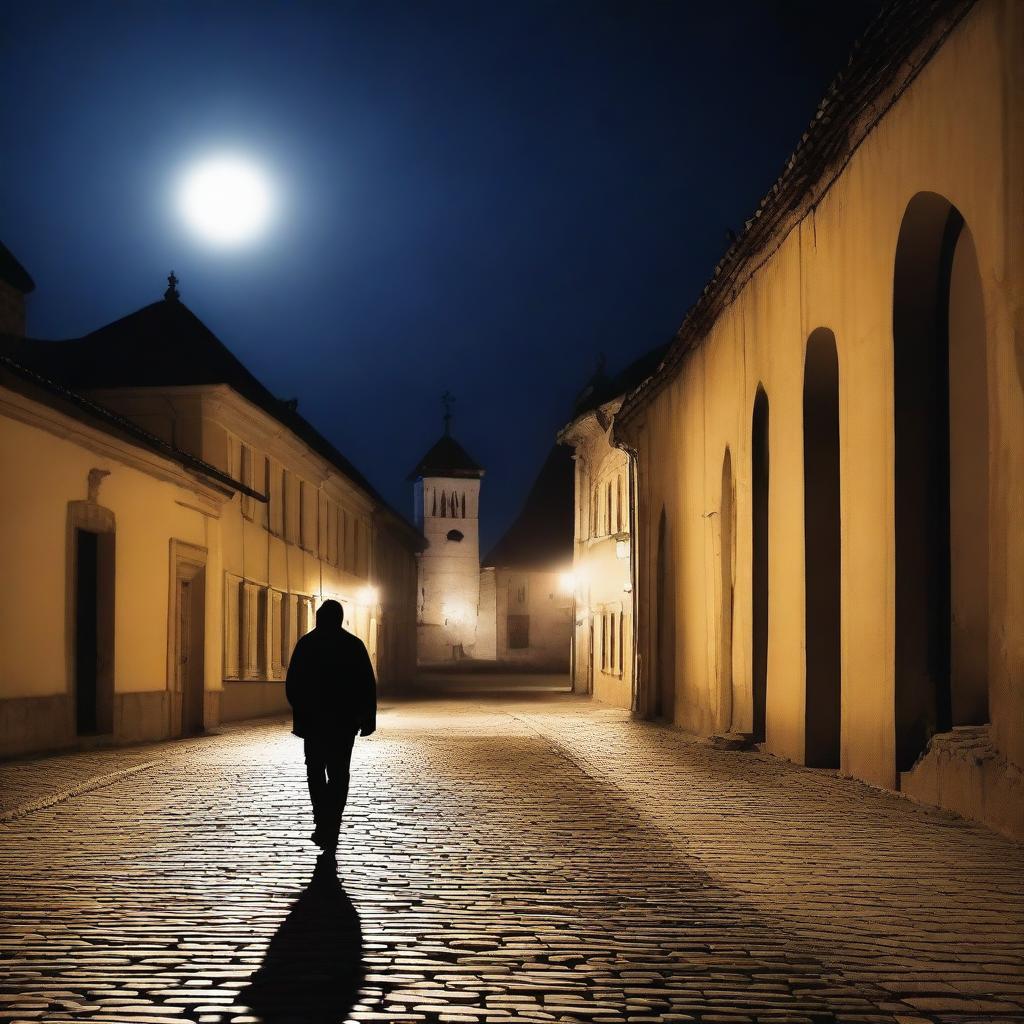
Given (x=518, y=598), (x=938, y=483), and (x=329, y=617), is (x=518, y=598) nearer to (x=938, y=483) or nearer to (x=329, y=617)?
(x=938, y=483)

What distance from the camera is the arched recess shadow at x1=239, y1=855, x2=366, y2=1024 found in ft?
16.2

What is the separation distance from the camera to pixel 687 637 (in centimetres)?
2223

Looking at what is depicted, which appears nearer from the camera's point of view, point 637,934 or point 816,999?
point 816,999

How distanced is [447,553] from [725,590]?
70002mm

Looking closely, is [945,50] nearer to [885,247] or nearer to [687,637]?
[885,247]

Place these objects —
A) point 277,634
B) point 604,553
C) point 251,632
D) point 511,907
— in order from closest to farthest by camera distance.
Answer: point 511,907 < point 251,632 < point 277,634 < point 604,553

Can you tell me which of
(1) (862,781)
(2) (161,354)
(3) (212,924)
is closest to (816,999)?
(3) (212,924)

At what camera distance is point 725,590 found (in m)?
19.2

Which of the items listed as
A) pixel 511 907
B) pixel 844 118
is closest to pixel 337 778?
pixel 511 907

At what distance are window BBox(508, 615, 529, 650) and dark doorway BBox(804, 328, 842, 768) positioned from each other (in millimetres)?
63916

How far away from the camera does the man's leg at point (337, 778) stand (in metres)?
8.70

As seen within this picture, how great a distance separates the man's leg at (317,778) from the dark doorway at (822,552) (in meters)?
A: 6.92

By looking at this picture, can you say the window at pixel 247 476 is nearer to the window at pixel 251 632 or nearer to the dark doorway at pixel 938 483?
the window at pixel 251 632

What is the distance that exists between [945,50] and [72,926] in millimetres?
8500
